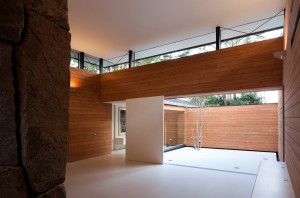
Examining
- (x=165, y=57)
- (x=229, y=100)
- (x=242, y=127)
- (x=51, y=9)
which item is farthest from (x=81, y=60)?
(x=51, y=9)

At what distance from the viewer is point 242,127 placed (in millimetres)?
8805

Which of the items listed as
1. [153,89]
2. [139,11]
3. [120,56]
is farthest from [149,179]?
[120,56]

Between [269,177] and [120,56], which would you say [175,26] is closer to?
[120,56]

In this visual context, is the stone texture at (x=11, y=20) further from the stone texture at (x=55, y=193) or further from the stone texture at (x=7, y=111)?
the stone texture at (x=55, y=193)

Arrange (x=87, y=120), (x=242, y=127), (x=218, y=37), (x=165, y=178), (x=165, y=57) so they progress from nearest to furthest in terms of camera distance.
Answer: (x=165, y=178) → (x=218, y=37) → (x=87, y=120) → (x=165, y=57) → (x=242, y=127)

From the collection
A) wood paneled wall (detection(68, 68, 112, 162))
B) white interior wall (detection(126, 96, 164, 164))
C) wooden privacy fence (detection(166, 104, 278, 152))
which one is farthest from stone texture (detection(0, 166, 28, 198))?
wooden privacy fence (detection(166, 104, 278, 152))

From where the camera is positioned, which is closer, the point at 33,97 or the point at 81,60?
the point at 33,97

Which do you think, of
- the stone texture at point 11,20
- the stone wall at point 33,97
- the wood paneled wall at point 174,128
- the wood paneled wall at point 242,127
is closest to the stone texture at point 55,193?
the stone wall at point 33,97

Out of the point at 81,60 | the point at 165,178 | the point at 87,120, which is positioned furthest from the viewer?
the point at 81,60

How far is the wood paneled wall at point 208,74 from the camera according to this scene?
521cm

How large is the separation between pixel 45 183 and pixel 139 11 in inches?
216

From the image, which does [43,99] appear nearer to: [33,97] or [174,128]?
[33,97]

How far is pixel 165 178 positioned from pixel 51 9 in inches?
189

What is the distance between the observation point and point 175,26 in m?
6.23
